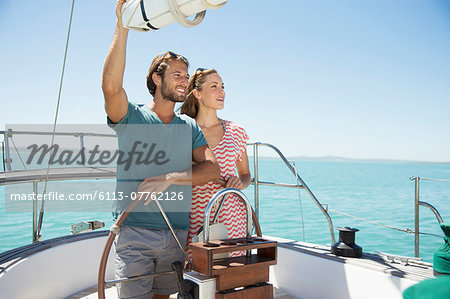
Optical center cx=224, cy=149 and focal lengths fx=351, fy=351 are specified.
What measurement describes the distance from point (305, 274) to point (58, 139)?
3019 millimetres

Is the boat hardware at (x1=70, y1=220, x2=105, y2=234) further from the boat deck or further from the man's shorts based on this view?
the boat deck

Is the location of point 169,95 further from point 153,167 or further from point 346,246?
point 346,246

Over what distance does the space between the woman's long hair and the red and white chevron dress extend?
185mm

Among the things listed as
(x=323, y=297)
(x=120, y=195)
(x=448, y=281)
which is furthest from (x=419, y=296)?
(x=323, y=297)

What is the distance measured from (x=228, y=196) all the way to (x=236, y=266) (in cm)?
56

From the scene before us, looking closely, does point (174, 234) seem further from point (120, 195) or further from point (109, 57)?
point (109, 57)

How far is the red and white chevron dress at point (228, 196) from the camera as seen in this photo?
160cm

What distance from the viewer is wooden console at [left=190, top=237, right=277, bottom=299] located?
1.10 metres

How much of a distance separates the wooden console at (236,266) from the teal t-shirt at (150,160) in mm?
268

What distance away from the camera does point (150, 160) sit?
1373 mm

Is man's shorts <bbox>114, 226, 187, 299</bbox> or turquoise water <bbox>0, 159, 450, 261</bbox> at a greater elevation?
man's shorts <bbox>114, 226, 187, 299</bbox>

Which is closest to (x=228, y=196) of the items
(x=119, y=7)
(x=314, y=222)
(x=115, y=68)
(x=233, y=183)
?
(x=233, y=183)

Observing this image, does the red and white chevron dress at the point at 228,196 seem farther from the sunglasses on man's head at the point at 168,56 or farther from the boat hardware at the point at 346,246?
the boat hardware at the point at 346,246

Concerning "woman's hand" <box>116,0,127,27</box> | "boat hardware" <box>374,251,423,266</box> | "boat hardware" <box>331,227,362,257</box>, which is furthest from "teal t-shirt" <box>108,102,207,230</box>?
"boat hardware" <box>374,251,423,266</box>
